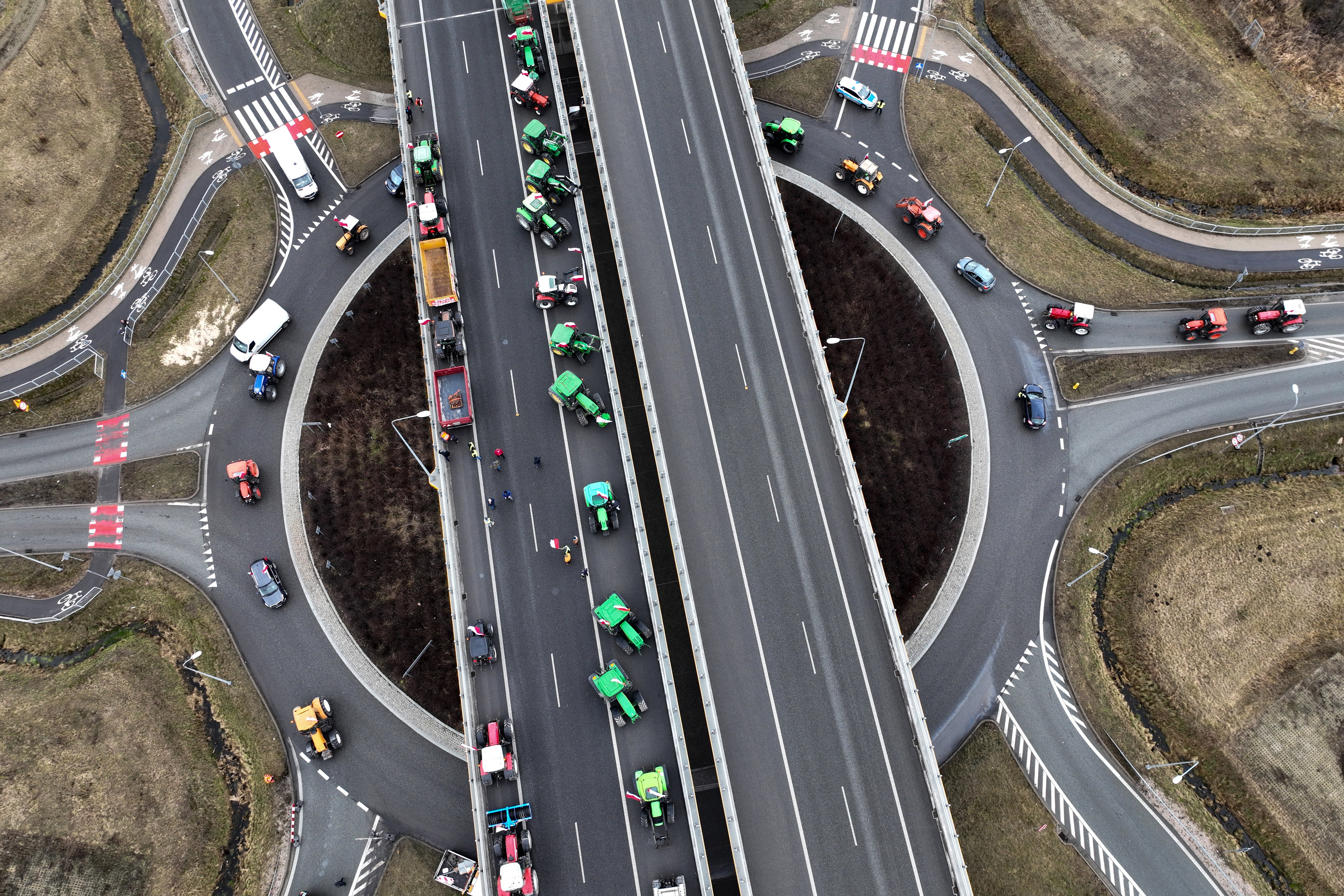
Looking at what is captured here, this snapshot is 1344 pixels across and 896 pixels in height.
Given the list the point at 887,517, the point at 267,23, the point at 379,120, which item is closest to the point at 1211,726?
the point at 887,517

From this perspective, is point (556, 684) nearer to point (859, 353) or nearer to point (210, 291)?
point (859, 353)

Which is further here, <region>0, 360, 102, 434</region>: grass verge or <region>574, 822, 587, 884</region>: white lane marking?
<region>0, 360, 102, 434</region>: grass verge

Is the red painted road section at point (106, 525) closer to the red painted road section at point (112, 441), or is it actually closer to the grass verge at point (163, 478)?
the grass verge at point (163, 478)

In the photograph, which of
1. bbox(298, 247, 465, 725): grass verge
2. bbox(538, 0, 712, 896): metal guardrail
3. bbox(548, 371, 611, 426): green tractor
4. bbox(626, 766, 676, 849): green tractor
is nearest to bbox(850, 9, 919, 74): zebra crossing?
bbox(538, 0, 712, 896): metal guardrail

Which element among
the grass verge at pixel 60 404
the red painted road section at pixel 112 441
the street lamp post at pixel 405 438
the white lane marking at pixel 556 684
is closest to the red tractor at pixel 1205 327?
the white lane marking at pixel 556 684

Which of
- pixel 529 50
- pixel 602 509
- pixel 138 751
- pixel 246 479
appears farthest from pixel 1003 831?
pixel 529 50

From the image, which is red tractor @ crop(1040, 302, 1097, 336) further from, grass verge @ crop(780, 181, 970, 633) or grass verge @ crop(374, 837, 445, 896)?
grass verge @ crop(374, 837, 445, 896)
